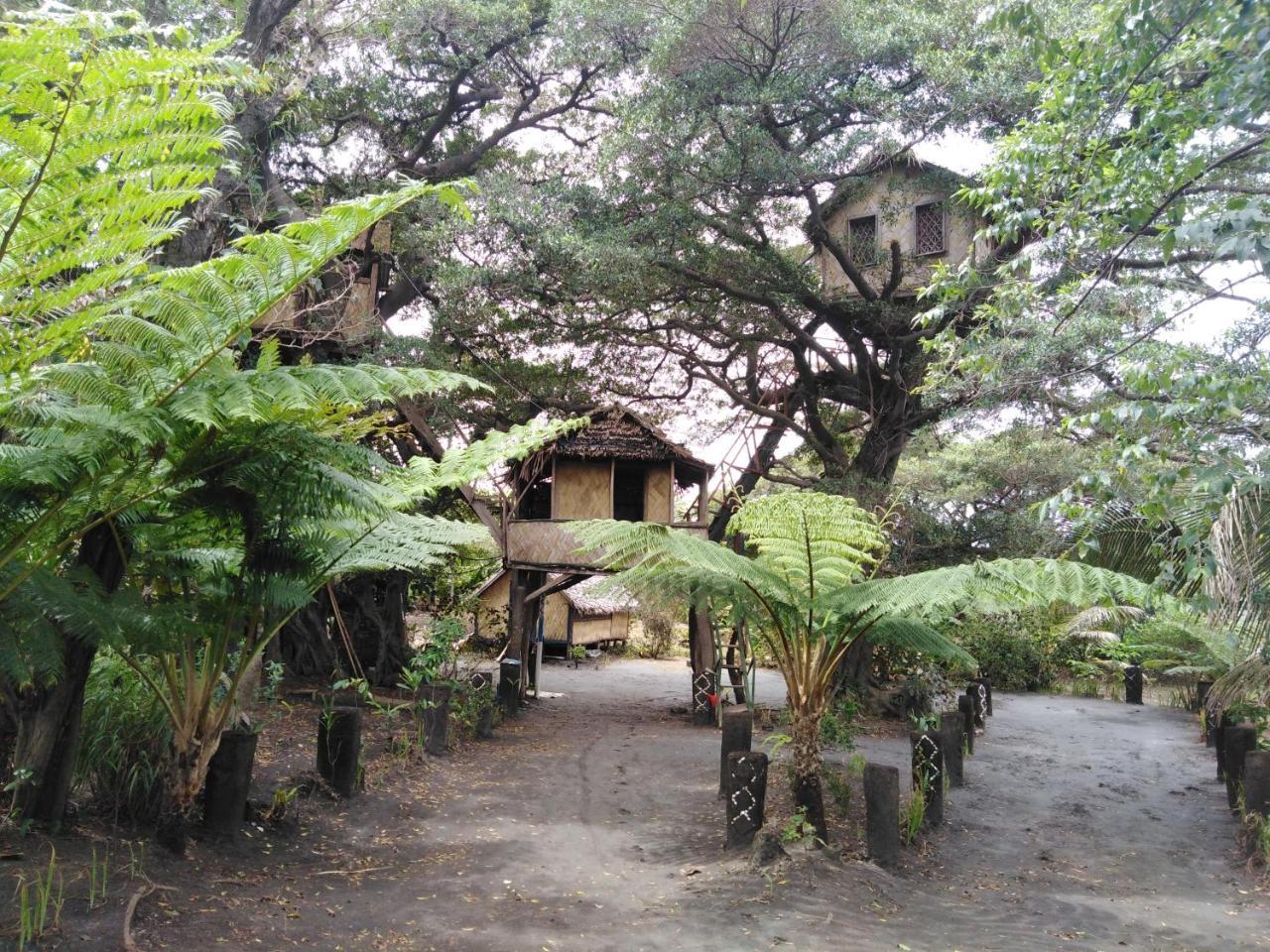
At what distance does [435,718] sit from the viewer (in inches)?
363

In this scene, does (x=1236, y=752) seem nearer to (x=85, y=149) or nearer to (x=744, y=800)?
(x=744, y=800)

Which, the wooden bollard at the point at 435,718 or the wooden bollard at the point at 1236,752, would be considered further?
the wooden bollard at the point at 435,718

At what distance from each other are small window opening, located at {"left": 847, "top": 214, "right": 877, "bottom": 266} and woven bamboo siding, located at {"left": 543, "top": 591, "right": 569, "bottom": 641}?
12960 mm

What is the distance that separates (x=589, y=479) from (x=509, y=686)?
3046 millimetres

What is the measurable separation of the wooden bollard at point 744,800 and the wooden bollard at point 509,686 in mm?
6509

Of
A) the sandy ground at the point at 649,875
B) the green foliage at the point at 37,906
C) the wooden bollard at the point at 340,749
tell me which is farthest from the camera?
the wooden bollard at the point at 340,749

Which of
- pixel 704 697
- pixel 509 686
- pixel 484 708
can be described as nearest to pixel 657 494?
pixel 704 697

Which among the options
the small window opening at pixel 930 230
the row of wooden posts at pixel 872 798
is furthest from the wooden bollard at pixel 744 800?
the small window opening at pixel 930 230

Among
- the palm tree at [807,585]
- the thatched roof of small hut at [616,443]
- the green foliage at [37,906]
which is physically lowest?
the green foliage at [37,906]

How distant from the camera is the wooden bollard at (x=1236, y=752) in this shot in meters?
7.94

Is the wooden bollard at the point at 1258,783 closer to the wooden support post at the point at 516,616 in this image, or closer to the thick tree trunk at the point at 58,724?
the thick tree trunk at the point at 58,724

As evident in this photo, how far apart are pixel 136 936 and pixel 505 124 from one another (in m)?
12.8

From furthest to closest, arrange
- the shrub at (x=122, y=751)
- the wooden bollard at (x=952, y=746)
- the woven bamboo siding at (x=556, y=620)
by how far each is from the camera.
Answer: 1. the woven bamboo siding at (x=556, y=620)
2. the wooden bollard at (x=952, y=746)
3. the shrub at (x=122, y=751)

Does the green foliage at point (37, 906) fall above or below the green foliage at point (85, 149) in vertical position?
below
